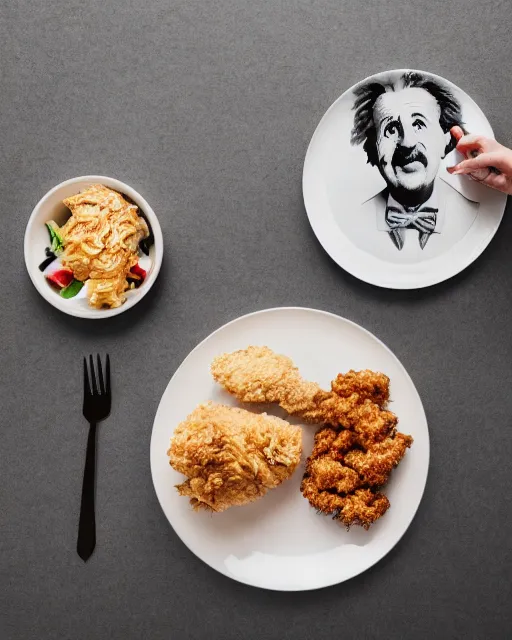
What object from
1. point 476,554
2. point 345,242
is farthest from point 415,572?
point 345,242

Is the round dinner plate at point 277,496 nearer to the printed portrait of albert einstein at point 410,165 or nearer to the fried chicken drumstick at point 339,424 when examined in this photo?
the fried chicken drumstick at point 339,424

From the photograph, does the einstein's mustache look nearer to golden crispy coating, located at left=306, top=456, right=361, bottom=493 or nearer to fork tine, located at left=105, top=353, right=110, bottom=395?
golden crispy coating, located at left=306, top=456, right=361, bottom=493

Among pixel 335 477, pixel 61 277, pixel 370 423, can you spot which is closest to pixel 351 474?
pixel 335 477

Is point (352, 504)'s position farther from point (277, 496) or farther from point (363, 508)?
point (277, 496)

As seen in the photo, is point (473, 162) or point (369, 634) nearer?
point (473, 162)

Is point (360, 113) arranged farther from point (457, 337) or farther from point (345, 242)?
point (457, 337)

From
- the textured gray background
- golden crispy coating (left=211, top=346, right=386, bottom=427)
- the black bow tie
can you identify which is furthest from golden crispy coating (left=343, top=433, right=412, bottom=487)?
the black bow tie

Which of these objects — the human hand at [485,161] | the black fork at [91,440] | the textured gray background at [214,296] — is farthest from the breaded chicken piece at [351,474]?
the human hand at [485,161]
